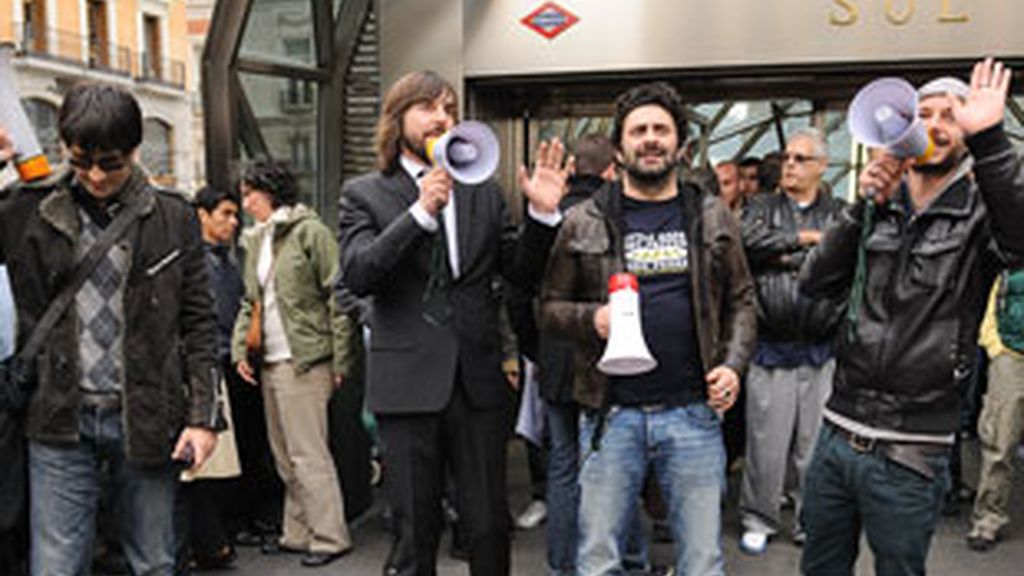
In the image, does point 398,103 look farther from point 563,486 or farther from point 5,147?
point 563,486

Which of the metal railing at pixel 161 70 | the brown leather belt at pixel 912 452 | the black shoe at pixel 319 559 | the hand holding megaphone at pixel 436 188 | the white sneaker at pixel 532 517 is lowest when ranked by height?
the black shoe at pixel 319 559

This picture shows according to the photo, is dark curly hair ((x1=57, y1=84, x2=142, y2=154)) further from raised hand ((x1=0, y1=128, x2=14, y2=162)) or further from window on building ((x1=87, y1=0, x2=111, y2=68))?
window on building ((x1=87, y1=0, x2=111, y2=68))

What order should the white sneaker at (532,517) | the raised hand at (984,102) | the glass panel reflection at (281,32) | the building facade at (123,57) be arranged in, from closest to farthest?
the raised hand at (984,102) → the white sneaker at (532,517) → the glass panel reflection at (281,32) → the building facade at (123,57)

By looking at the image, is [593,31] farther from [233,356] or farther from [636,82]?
[233,356]

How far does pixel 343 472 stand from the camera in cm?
512

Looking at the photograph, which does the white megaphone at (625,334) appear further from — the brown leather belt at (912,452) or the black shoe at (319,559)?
the black shoe at (319,559)

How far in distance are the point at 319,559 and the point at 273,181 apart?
1897 mm

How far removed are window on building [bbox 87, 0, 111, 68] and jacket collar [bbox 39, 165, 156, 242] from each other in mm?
39007

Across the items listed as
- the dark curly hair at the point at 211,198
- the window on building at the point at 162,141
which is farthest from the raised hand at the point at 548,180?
the window on building at the point at 162,141

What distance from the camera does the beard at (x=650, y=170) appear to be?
3123mm

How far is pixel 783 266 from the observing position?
453 centimetres

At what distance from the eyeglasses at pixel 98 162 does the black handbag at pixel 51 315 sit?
0.15 m

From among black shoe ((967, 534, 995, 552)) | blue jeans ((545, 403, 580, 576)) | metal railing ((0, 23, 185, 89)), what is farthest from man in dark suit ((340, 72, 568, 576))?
metal railing ((0, 23, 185, 89))

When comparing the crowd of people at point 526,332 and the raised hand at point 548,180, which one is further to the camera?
the raised hand at point 548,180
